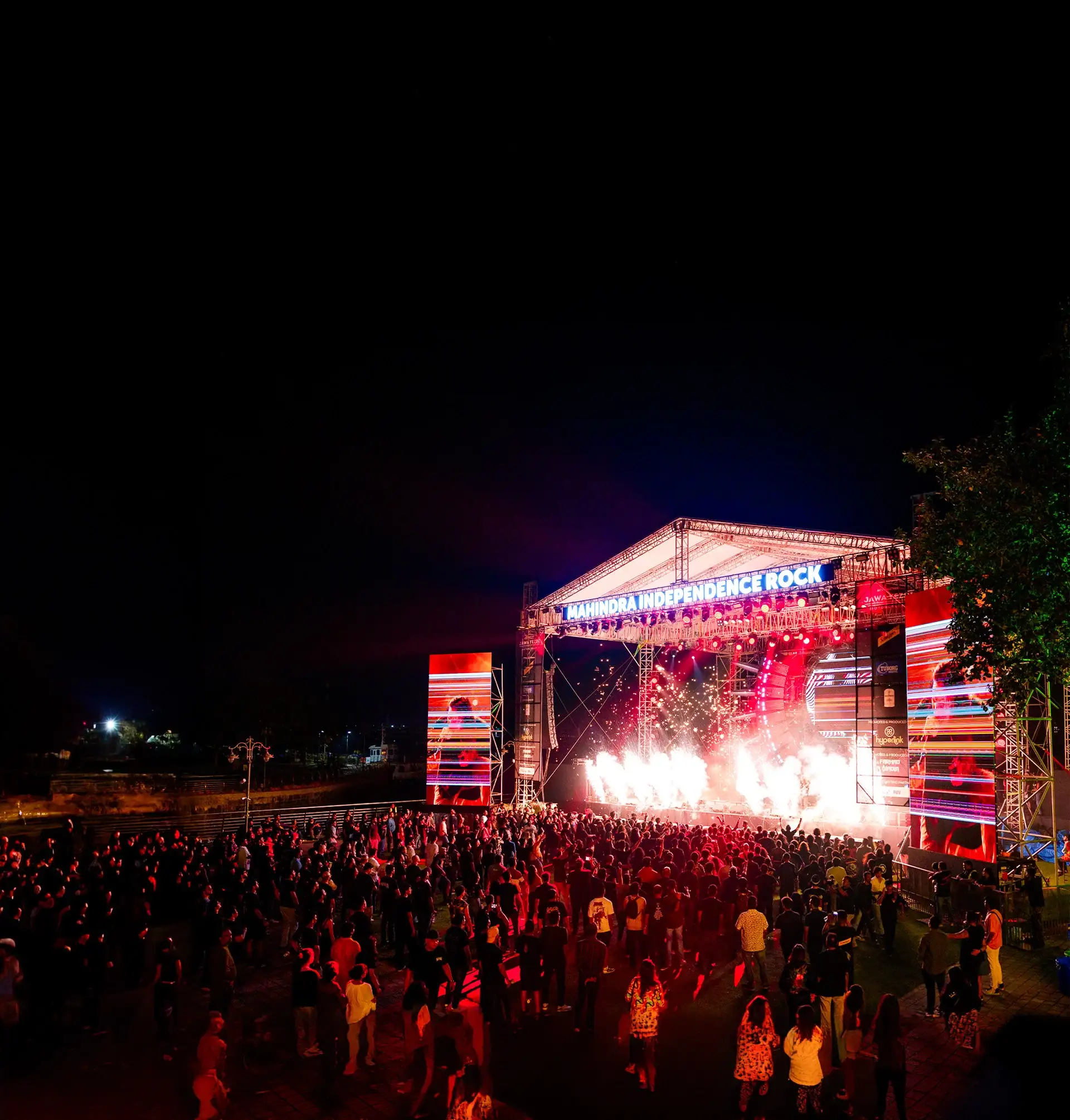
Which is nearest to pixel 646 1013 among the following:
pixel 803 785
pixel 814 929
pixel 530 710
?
pixel 814 929

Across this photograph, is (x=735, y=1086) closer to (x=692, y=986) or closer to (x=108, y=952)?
(x=692, y=986)

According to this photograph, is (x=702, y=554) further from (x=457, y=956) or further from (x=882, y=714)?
(x=457, y=956)

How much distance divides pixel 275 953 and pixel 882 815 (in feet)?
57.1

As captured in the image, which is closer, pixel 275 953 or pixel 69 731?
pixel 275 953

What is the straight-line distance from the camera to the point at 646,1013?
7227mm

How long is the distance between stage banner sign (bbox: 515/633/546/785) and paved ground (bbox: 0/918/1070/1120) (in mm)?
16526

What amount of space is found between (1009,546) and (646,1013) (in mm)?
6950

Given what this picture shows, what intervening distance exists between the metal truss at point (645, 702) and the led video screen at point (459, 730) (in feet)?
18.2

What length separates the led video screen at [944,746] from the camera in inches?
606

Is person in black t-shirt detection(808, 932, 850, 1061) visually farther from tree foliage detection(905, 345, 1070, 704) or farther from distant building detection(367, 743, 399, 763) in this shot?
distant building detection(367, 743, 399, 763)

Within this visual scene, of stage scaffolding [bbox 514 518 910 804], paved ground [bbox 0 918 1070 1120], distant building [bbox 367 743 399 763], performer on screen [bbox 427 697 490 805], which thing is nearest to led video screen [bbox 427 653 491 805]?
performer on screen [bbox 427 697 490 805]

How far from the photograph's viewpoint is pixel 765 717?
98.6 feet

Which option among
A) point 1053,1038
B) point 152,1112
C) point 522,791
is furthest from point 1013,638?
point 522,791

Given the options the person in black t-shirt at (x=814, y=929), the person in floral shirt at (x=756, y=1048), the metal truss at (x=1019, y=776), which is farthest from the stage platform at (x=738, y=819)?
the person in floral shirt at (x=756, y=1048)
